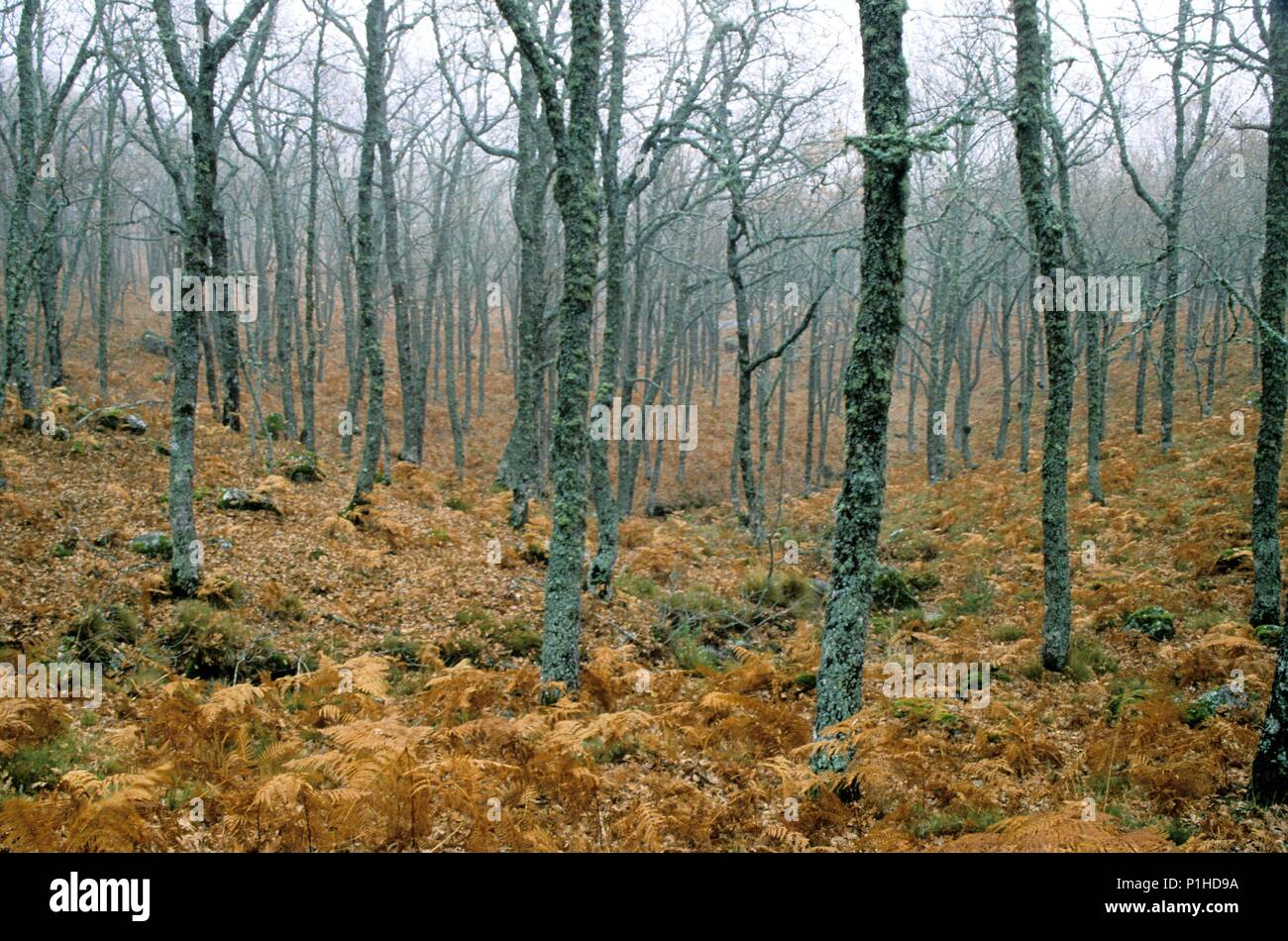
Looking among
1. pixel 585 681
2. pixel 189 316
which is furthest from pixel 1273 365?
pixel 189 316

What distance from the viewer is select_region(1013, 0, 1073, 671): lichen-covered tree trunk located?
294 inches

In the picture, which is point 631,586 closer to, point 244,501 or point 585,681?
point 585,681

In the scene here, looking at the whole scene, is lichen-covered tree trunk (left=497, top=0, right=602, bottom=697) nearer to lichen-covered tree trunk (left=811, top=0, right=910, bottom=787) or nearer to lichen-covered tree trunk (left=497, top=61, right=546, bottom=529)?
lichen-covered tree trunk (left=811, top=0, right=910, bottom=787)


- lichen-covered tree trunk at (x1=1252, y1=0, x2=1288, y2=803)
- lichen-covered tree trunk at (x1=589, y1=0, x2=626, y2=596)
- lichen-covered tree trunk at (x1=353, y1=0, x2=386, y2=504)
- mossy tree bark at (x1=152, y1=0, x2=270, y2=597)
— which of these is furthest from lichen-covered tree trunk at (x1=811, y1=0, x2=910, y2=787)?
lichen-covered tree trunk at (x1=353, y1=0, x2=386, y2=504)

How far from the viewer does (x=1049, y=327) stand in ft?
25.7

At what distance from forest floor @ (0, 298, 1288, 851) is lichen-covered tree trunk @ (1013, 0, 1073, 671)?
679mm

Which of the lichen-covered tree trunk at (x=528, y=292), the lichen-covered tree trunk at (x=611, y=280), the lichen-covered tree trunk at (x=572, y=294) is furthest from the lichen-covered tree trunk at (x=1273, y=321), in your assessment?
the lichen-covered tree trunk at (x=528, y=292)

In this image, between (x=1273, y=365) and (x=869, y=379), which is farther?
(x=1273, y=365)

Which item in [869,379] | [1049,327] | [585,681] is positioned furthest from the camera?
[1049,327]

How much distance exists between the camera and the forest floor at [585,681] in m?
4.40

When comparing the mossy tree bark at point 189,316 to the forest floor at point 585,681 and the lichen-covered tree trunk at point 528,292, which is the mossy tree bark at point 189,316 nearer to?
the forest floor at point 585,681

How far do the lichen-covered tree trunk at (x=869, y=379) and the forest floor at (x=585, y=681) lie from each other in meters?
0.51

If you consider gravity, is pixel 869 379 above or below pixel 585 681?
above

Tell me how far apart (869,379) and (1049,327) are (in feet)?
12.8
